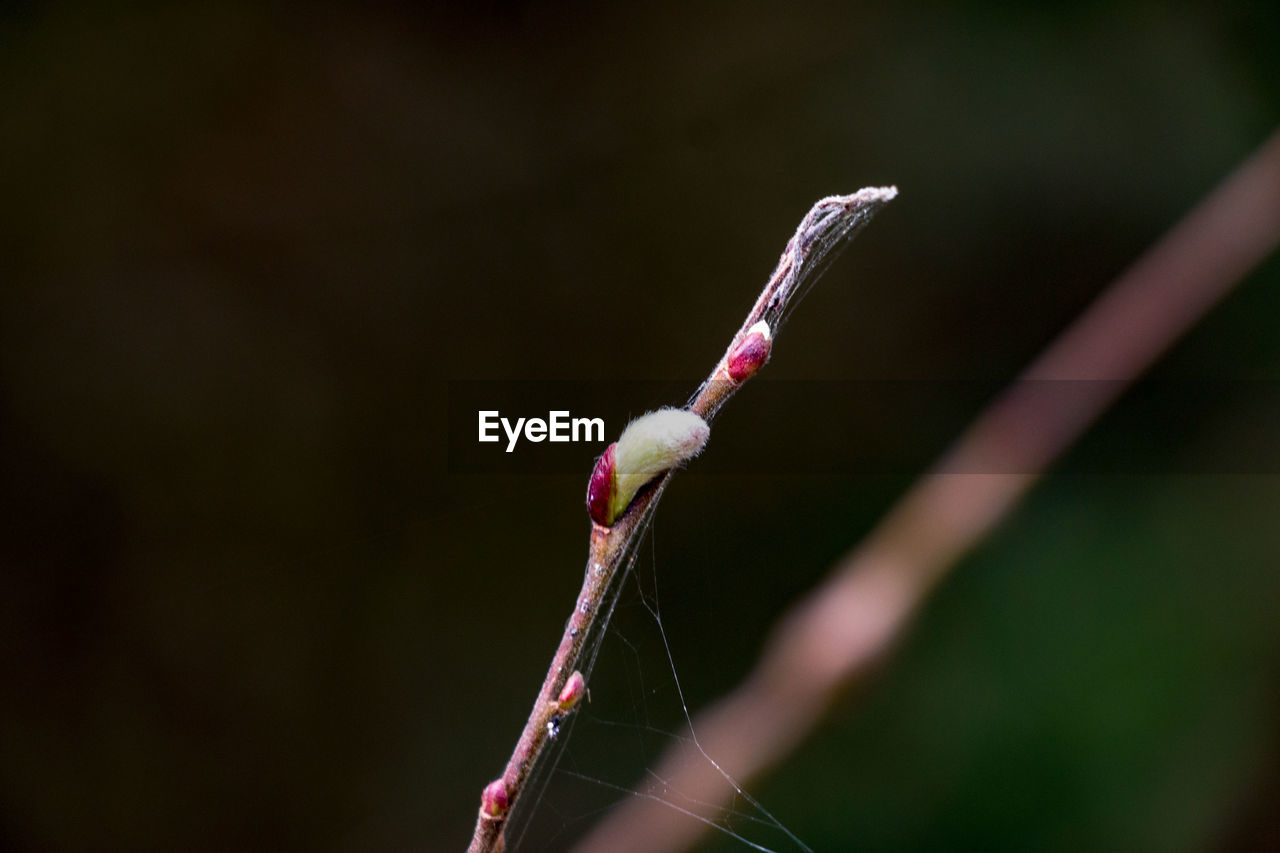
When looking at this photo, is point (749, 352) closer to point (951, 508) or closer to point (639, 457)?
point (639, 457)

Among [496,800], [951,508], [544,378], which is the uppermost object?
[544,378]

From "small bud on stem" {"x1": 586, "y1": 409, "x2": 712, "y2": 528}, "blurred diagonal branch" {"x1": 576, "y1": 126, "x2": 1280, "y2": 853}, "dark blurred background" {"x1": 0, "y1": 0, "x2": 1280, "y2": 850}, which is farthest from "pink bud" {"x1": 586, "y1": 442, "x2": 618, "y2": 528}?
"dark blurred background" {"x1": 0, "y1": 0, "x2": 1280, "y2": 850}

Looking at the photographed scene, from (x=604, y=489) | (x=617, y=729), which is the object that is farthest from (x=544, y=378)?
(x=604, y=489)

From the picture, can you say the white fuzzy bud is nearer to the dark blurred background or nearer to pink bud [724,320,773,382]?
pink bud [724,320,773,382]

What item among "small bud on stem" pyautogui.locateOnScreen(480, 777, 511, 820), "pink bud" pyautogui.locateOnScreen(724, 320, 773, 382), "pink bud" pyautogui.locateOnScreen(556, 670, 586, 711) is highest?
"pink bud" pyautogui.locateOnScreen(724, 320, 773, 382)

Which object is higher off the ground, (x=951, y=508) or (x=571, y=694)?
(x=951, y=508)

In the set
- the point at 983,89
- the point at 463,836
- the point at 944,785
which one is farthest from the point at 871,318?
the point at 463,836
